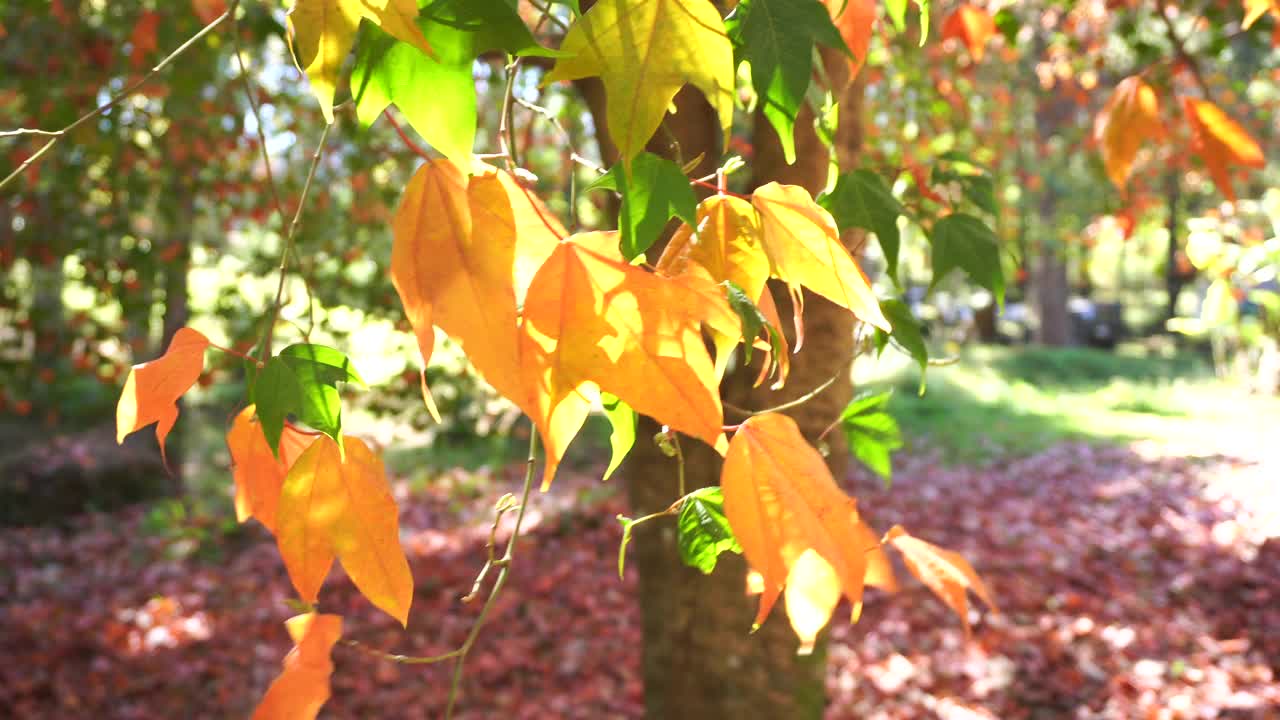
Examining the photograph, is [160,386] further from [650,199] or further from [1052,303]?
[1052,303]

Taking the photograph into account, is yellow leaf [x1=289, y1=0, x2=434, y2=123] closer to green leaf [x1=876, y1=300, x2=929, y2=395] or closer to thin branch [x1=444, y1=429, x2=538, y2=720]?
thin branch [x1=444, y1=429, x2=538, y2=720]

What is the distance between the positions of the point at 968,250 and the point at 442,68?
1.92 ft

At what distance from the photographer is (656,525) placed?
210 centimetres

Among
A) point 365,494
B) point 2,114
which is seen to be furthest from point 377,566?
point 2,114

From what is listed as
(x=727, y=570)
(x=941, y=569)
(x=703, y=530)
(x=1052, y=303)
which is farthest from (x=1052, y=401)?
(x=703, y=530)

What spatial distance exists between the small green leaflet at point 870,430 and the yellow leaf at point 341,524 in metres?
0.50

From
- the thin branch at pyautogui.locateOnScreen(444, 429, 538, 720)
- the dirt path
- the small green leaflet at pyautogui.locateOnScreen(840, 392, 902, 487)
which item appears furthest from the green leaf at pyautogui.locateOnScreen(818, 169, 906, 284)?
the dirt path

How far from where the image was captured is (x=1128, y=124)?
1.33 metres

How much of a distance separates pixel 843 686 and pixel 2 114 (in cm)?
407

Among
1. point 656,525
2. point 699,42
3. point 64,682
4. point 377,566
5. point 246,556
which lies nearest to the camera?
point 699,42

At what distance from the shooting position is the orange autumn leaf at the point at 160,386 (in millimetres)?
670

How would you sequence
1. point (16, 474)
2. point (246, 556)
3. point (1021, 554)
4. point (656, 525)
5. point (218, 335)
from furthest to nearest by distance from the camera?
point (218, 335) < point (16, 474) < point (246, 556) < point (1021, 554) < point (656, 525)

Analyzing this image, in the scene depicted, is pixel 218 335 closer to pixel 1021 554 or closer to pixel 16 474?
pixel 16 474

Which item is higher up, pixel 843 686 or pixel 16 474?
pixel 16 474
